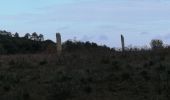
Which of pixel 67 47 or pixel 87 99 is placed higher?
pixel 67 47

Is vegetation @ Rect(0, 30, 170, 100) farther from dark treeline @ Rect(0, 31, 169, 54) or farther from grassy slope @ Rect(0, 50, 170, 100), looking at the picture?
dark treeline @ Rect(0, 31, 169, 54)

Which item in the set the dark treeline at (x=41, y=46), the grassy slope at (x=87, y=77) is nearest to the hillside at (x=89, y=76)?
the grassy slope at (x=87, y=77)

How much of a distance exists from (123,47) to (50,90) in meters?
6.17

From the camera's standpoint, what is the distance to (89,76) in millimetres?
20781

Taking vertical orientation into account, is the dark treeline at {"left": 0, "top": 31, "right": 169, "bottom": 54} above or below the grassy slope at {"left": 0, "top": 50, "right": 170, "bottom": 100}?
above

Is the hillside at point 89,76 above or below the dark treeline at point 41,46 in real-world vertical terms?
below

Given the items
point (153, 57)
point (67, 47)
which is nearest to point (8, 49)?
point (67, 47)

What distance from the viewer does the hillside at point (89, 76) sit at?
771 inches

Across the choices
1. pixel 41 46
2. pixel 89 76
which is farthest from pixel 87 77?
pixel 41 46

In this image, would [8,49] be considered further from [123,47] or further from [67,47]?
[123,47]

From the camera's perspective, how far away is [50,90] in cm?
2002

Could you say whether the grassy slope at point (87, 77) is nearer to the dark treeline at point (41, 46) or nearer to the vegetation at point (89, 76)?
the vegetation at point (89, 76)

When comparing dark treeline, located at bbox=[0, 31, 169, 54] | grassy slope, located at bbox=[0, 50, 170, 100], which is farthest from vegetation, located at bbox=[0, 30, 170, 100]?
dark treeline, located at bbox=[0, 31, 169, 54]

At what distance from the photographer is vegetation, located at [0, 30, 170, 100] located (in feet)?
64.2
